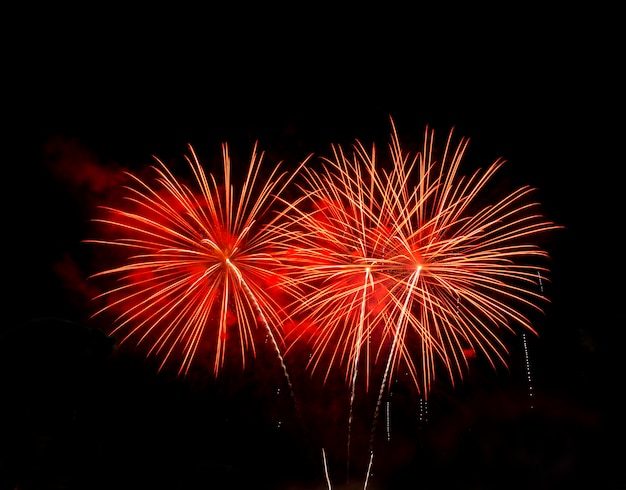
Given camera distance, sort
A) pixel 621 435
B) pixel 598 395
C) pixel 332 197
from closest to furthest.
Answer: pixel 332 197
pixel 621 435
pixel 598 395

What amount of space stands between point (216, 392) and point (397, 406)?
544 centimetres

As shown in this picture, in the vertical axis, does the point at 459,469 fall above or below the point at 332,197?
below

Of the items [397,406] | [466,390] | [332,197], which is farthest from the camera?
[397,406]

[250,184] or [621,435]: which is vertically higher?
[250,184]

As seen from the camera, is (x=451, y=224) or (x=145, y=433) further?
(x=145, y=433)

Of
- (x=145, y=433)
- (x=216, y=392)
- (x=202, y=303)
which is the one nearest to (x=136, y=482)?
(x=145, y=433)

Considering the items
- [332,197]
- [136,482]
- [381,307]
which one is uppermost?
[332,197]

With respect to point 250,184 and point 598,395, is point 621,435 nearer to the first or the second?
point 598,395

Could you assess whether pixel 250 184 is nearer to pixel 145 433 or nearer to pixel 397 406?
pixel 397 406

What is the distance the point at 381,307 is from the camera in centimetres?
1130

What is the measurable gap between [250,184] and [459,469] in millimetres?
9056

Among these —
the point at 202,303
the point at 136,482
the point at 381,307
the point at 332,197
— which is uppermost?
the point at 332,197

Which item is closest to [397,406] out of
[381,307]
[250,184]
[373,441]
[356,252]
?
[373,441]

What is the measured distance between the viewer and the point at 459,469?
47.6 ft
